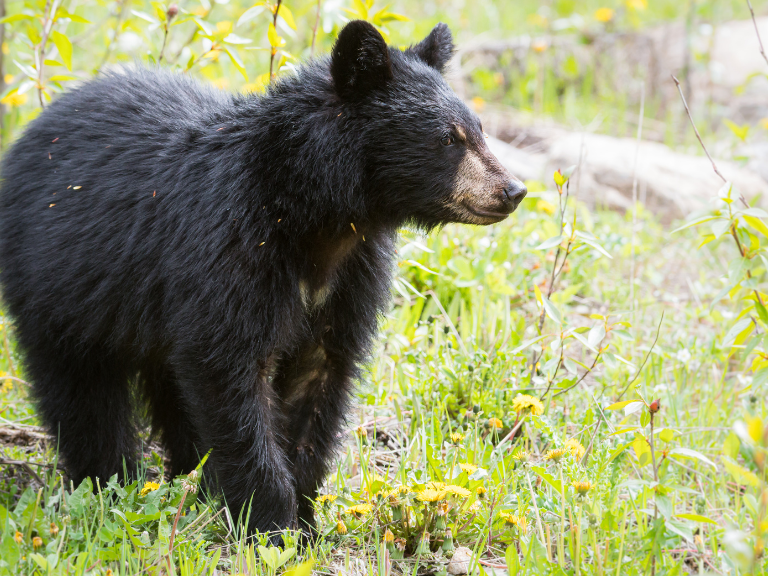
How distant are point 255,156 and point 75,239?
81cm

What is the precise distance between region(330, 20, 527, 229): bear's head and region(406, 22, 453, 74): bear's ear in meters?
0.21

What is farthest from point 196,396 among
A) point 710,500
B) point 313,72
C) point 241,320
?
point 710,500

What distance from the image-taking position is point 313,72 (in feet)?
9.16

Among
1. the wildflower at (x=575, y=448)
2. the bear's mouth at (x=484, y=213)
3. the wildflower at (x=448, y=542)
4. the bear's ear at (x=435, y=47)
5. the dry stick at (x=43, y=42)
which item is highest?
the bear's ear at (x=435, y=47)

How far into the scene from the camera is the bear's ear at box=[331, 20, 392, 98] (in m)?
2.58

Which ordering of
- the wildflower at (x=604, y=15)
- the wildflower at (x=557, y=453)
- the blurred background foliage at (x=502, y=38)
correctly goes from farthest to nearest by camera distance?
the wildflower at (x=604, y=15)
the blurred background foliage at (x=502, y=38)
the wildflower at (x=557, y=453)

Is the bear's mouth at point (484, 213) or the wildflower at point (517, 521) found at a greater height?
the bear's mouth at point (484, 213)

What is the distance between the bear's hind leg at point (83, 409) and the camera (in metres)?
3.05

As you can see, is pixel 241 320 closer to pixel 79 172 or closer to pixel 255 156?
pixel 255 156

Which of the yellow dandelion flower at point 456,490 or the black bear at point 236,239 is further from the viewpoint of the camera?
the black bear at point 236,239

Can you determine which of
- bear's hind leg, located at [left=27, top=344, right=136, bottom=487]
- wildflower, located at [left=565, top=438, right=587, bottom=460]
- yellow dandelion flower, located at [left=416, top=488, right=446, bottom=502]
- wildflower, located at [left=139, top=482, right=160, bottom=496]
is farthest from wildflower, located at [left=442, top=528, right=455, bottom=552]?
bear's hind leg, located at [left=27, top=344, right=136, bottom=487]

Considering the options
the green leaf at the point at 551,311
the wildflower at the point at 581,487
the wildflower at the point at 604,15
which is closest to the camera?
the wildflower at the point at 581,487

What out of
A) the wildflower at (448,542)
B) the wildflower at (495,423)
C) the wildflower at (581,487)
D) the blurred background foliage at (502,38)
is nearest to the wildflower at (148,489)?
the wildflower at (448,542)

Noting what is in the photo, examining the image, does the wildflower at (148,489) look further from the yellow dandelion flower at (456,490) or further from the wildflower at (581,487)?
the wildflower at (581,487)
